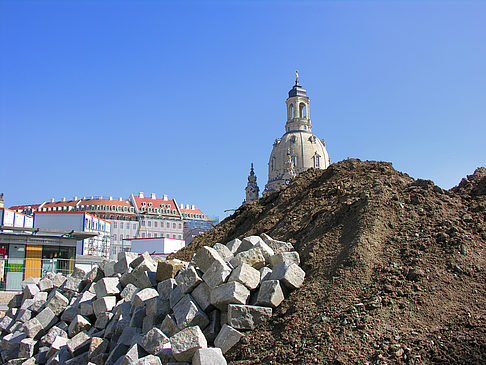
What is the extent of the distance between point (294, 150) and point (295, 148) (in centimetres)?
52

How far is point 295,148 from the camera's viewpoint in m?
83.2

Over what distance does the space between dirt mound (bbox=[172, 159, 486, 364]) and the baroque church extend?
6899 centimetres

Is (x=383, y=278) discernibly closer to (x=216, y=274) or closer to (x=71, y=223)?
(x=216, y=274)

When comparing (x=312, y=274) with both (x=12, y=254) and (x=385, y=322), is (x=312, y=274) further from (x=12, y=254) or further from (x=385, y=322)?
(x=12, y=254)

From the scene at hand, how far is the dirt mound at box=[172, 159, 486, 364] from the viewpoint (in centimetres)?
546

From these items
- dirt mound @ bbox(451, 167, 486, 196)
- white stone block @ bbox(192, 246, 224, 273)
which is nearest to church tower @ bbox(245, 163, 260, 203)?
dirt mound @ bbox(451, 167, 486, 196)

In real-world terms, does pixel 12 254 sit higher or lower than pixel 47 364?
higher

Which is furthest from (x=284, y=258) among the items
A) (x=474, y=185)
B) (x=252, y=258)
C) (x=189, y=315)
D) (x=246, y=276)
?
(x=474, y=185)

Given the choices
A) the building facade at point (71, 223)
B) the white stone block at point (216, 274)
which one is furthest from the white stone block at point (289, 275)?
the building facade at point (71, 223)

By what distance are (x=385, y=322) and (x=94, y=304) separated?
18.7 feet

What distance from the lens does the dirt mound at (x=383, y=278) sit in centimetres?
546

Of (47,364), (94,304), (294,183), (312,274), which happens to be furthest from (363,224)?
(47,364)

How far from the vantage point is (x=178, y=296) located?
289 inches

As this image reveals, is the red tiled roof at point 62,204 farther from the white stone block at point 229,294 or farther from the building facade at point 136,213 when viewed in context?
the white stone block at point 229,294
